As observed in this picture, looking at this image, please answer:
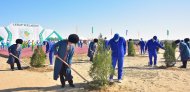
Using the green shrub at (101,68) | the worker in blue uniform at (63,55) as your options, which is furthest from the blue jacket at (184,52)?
the worker in blue uniform at (63,55)

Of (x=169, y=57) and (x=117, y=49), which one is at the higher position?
(x=117, y=49)

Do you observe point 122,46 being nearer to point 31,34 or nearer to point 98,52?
point 98,52

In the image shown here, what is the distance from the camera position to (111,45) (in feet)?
39.2

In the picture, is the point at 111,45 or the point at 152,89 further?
the point at 111,45

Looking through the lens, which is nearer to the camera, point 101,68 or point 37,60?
point 101,68

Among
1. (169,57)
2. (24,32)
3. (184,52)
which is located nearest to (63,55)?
(169,57)

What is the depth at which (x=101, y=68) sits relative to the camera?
33.3ft

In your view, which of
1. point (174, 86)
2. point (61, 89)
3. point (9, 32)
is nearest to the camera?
point (61, 89)

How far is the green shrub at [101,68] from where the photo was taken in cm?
1012

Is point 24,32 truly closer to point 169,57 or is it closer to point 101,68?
point 169,57

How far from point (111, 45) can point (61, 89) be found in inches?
103

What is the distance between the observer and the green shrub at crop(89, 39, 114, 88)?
10.1 metres

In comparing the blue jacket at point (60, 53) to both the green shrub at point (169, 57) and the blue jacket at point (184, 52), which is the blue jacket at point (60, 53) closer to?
the green shrub at point (169, 57)

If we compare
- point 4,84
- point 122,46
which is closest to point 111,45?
point 122,46
